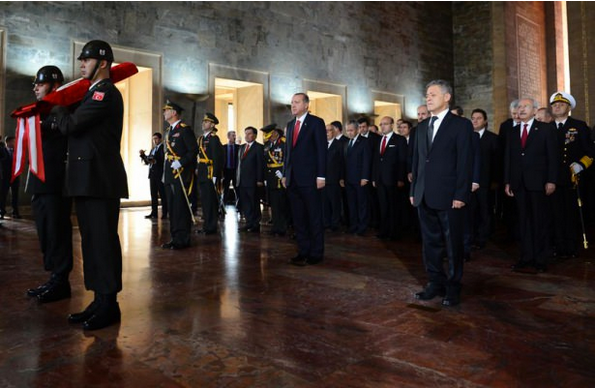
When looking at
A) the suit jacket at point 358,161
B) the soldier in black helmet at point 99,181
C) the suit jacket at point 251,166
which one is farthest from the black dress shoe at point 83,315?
the suit jacket at point 251,166

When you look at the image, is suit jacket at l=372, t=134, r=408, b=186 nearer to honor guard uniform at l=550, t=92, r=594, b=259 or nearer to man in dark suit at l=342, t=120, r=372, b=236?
man in dark suit at l=342, t=120, r=372, b=236

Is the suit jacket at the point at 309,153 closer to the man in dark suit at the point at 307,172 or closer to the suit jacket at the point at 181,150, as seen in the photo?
the man in dark suit at the point at 307,172

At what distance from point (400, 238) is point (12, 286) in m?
4.26

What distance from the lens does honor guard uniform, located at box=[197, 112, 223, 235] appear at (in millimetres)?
6738

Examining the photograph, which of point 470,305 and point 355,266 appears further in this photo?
point 355,266

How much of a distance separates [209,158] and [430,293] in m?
4.21

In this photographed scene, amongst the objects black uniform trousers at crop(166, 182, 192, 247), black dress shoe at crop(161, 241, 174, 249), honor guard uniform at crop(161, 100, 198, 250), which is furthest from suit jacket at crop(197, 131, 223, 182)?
black dress shoe at crop(161, 241, 174, 249)

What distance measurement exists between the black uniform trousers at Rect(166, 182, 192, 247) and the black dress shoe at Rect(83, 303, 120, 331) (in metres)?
2.67

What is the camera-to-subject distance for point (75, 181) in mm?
2654

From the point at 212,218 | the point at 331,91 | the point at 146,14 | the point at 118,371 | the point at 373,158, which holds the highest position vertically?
A: the point at 146,14

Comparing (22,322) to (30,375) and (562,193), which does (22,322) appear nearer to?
(30,375)

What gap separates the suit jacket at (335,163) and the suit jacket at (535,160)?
334 centimetres

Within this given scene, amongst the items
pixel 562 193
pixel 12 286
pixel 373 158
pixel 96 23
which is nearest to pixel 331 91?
pixel 96 23

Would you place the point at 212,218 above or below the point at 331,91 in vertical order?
below
